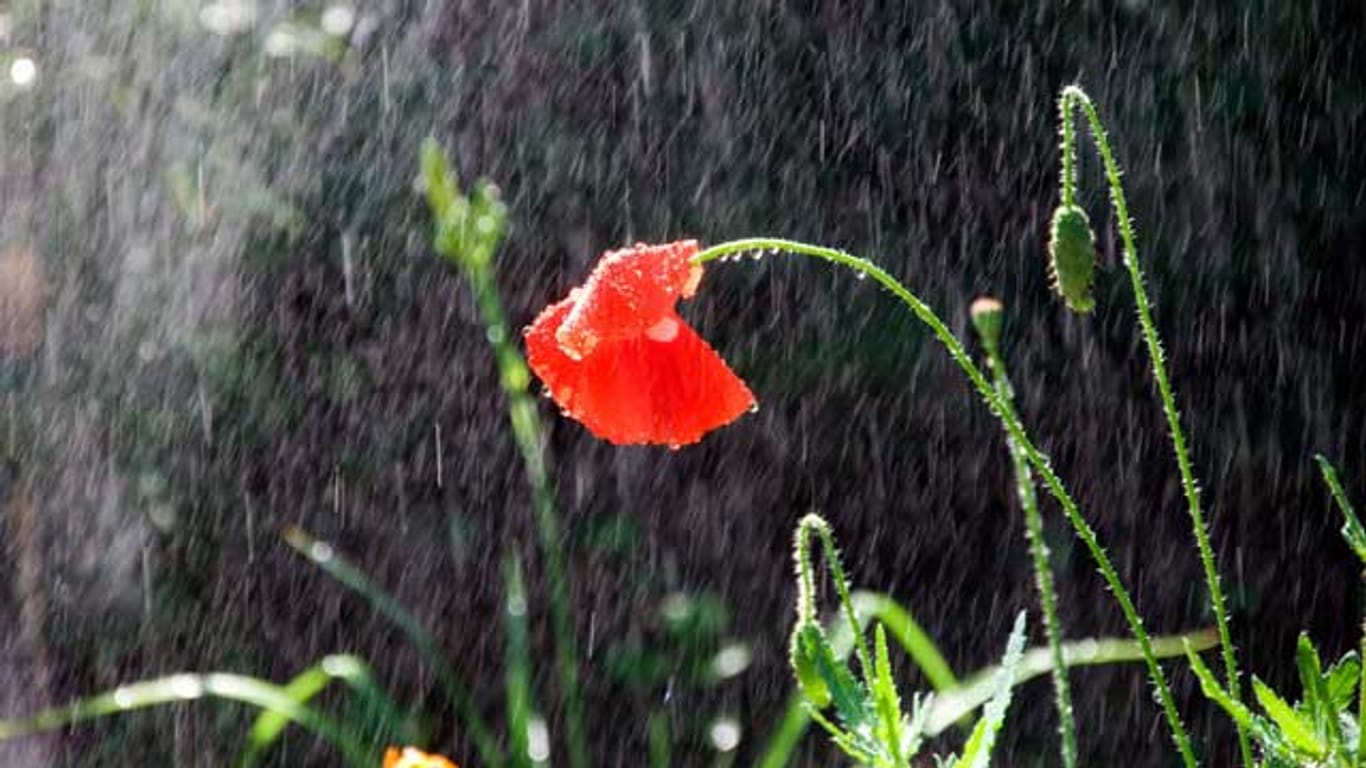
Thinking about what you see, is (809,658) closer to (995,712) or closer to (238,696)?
(995,712)

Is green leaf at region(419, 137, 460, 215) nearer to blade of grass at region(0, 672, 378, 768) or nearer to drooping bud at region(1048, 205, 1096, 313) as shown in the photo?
blade of grass at region(0, 672, 378, 768)

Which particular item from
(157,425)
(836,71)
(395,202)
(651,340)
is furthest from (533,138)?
(651,340)

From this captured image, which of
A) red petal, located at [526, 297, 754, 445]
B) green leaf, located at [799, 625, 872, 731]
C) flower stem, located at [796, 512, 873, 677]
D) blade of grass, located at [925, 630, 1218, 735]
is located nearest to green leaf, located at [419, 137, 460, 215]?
blade of grass, located at [925, 630, 1218, 735]

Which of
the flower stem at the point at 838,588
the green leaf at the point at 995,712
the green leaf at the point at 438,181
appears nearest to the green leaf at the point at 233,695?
the green leaf at the point at 438,181

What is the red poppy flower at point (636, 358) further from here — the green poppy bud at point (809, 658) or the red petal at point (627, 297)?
the green poppy bud at point (809, 658)

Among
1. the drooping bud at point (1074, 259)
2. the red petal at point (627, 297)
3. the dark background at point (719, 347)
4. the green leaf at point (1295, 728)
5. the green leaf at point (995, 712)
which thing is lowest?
the green leaf at point (1295, 728)

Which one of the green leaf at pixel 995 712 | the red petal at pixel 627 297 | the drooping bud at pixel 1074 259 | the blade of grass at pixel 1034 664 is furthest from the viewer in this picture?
the blade of grass at pixel 1034 664

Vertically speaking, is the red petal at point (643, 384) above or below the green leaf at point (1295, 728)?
above

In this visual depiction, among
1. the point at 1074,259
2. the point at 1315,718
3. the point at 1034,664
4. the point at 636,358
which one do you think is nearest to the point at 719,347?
the point at 1034,664
